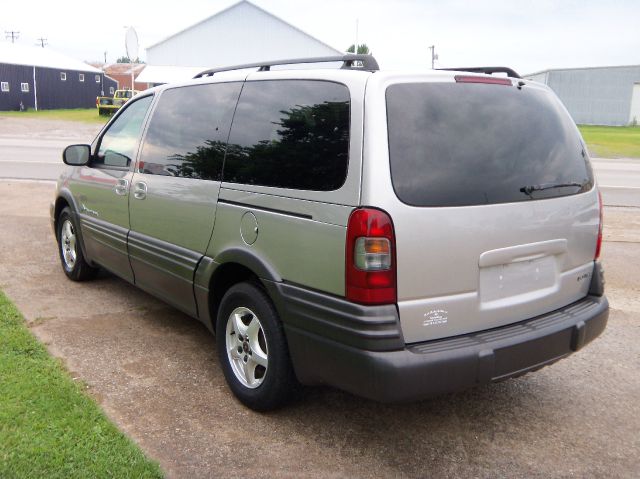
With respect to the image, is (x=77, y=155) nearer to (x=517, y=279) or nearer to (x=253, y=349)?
(x=253, y=349)

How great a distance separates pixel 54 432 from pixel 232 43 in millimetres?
43697

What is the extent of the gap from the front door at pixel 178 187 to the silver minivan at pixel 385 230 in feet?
0.07

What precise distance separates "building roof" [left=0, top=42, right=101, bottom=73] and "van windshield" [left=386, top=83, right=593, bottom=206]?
177 ft

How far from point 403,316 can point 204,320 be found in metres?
1.59

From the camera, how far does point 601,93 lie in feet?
165

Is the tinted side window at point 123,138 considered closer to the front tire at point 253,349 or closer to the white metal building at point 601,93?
the front tire at point 253,349

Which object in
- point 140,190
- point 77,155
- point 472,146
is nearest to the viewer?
point 472,146

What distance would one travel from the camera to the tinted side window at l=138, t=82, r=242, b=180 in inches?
147

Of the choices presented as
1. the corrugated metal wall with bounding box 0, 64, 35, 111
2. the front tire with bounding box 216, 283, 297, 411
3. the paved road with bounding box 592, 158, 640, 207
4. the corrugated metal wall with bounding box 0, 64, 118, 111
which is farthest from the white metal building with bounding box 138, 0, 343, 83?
the front tire with bounding box 216, 283, 297, 411

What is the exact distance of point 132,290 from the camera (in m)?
5.73

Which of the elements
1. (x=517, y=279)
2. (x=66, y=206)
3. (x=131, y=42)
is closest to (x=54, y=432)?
(x=517, y=279)

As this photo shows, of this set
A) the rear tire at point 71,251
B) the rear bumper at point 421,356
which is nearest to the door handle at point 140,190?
the rear tire at point 71,251

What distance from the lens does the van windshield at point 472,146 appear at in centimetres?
282

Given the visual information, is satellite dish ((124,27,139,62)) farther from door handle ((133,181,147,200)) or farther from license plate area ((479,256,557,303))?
license plate area ((479,256,557,303))
